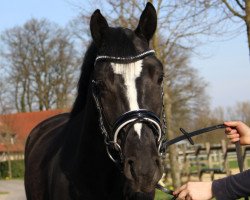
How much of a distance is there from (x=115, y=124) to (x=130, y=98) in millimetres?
200

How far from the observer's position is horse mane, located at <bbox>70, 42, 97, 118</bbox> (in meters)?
4.18

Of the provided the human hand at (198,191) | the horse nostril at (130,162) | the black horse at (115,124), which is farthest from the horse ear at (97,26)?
the human hand at (198,191)

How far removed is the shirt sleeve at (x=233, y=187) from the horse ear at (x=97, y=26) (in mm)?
1489

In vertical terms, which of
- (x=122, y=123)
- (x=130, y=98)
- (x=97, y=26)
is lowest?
(x=122, y=123)

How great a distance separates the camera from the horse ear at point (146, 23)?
392 centimetres

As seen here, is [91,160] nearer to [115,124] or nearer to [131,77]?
[115,124]

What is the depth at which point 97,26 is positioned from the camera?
386 centimetres

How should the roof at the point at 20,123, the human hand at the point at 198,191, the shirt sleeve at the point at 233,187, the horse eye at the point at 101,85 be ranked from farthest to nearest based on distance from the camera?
1. the roof at the point at 20,123
2. the horse eye at the point at 101,85
3. the human hand at the point at 198,191
4. the shirt sleeve at the point at 233,187

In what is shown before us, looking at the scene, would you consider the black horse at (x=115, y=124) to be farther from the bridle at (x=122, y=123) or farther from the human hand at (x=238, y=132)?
the human hand at (x=238, y=132)

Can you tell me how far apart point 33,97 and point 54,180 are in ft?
158

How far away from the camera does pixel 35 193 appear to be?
5.50 m

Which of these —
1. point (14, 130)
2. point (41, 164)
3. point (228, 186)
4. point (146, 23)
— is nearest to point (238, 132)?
point (228, 186)

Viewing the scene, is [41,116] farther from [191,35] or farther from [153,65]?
[153,65]

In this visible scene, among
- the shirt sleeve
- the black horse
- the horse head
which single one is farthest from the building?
the shirt sleeve
